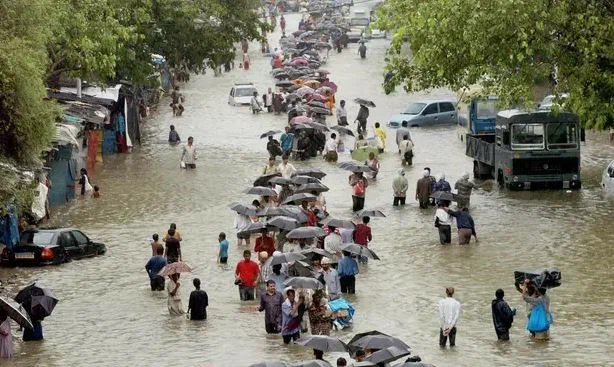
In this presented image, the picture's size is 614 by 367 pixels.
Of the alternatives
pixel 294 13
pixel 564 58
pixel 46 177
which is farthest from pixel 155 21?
pixel 294 13

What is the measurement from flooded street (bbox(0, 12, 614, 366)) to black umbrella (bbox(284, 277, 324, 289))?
3.18ft

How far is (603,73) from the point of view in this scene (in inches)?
1548

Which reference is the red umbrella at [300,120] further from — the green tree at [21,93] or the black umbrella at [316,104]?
the green tree at [21,93]

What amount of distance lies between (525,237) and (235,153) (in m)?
19.2

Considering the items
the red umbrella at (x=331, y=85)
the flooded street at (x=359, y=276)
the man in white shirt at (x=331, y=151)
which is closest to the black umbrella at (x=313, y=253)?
the flooded street at (x=359, y=276)

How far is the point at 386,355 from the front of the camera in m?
21.7

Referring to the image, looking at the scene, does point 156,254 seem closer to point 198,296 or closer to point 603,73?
point 198,296

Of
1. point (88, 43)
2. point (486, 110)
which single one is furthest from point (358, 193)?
point (486, 110)

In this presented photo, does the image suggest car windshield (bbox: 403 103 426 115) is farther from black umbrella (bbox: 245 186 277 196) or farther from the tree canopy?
→ black umbrella (bbox: 245 186 277 196)

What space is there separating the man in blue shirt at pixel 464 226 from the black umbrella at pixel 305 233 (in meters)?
4.79

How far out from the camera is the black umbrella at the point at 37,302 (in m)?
27.0

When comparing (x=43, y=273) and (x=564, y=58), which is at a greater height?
(x=564, y=58)

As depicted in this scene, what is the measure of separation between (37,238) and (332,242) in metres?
6.55

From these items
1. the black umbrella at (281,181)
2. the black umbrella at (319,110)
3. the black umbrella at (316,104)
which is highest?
the black umbrella at (316,104)
